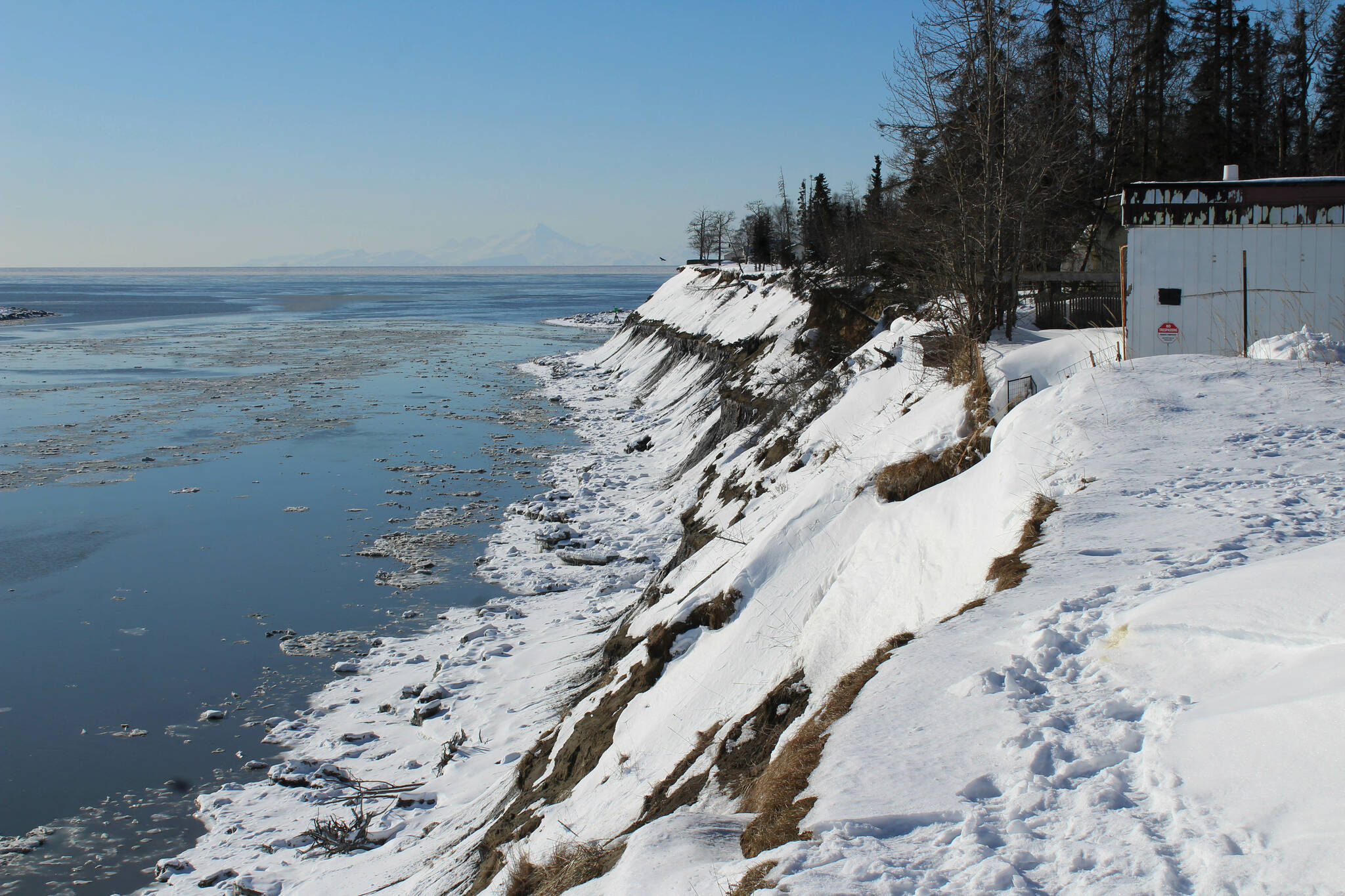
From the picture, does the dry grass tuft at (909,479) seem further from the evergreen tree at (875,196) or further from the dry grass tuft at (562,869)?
the evergreen tree at (875,196)

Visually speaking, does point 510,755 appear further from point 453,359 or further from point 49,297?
point 49,297

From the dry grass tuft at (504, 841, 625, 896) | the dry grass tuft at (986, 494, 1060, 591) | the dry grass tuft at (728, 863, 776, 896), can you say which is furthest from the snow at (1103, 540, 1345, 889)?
the dry grass tuft at (504, 841, 625, 896)

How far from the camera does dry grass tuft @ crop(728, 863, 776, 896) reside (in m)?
3.53

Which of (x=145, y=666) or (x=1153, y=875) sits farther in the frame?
(x=145, y=666)

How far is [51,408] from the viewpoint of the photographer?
109 ft

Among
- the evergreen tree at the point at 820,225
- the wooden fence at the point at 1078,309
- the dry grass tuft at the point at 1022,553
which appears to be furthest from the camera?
the evergreen tree at the point at 820,225

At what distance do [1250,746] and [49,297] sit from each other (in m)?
178

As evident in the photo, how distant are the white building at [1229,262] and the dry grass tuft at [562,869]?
9785mm

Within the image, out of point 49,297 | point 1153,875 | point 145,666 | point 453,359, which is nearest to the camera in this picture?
point 1153,875

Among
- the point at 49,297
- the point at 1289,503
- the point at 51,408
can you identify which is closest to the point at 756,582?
the point at 1289,503

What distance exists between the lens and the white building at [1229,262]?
11062mm

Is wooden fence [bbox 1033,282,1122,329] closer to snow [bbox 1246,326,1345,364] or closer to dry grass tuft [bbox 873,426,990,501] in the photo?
snow [bbox 1246,326,1345,364]

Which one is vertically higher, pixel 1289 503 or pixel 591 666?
pixel 1289 503

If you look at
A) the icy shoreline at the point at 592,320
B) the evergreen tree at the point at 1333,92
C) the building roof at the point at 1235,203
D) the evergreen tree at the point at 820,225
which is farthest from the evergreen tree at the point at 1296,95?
the icy shoreline at the point at 592,320
